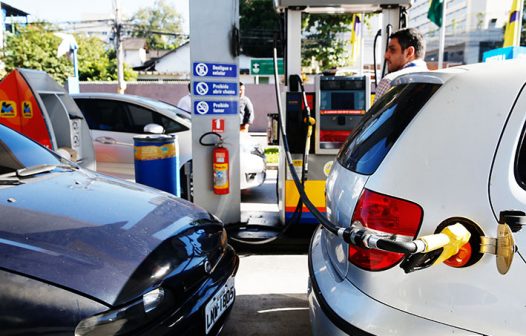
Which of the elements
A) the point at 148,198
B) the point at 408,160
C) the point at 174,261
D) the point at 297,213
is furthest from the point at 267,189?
the point at 408,160

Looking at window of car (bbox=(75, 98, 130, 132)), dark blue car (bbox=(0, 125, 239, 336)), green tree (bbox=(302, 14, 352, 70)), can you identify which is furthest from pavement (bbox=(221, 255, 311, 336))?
green tree (bbox=(302, 14, 352, 70))

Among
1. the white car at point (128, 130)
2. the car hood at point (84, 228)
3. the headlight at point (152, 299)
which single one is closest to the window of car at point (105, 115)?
the white car at point (128, 130)

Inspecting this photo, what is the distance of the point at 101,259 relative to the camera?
1.88 metres

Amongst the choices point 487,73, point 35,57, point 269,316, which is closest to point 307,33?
point 269,316

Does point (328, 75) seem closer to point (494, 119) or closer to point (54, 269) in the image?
point (494, 119)

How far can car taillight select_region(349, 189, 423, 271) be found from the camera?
5.27ft

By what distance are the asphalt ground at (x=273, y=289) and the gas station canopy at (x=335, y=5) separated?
2197mm

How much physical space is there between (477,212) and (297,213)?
2.93 meters

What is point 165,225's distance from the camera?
93.7 inches

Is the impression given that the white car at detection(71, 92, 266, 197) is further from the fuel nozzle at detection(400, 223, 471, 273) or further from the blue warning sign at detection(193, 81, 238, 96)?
the fuel nozzle at detection(400, 223, 471, 273)

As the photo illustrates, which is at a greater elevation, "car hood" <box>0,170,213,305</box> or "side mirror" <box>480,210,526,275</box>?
"side mirror" <box>480,210,526,275</box>

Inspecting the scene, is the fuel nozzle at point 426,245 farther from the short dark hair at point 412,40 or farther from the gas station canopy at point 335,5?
the gas station canopy at point 335,5

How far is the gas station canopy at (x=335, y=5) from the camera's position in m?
4.21

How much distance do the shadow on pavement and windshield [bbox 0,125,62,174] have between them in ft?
5.34
